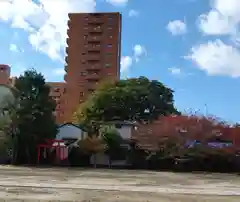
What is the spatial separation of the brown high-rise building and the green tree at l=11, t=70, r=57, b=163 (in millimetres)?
39095

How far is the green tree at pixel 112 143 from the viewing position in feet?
138

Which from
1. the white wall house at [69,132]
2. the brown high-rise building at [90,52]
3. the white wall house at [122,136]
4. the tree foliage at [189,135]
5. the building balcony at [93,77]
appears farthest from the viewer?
the building balcony at [93,77]

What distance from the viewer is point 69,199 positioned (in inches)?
509

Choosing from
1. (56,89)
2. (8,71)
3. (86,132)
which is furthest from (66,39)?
(86,132)

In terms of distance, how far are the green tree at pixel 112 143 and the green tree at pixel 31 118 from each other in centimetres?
571

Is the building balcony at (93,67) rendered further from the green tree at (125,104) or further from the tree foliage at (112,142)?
the tree foliage at (112,142)

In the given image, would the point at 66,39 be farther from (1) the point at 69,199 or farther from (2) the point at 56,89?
(1) the point at 69,199

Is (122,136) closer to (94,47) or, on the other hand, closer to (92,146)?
(92,146)

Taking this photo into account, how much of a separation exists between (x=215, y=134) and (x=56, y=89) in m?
66.8

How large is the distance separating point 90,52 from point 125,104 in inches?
1209

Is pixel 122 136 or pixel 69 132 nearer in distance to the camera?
pixel 122 136

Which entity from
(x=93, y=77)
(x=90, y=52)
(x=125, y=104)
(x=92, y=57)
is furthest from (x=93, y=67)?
(x=125, y=104)

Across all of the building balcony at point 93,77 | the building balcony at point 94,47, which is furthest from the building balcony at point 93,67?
the building balcony at point 94,47

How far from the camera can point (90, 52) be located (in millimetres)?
86500
